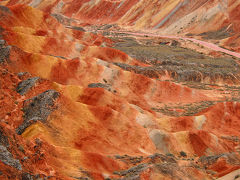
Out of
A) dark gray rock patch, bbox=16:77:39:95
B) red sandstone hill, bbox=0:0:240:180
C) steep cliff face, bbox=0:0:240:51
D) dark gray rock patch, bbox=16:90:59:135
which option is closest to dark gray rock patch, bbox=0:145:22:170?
red sandstone hill, bbox=0:0:240:180

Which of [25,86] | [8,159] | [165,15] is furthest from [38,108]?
[165,15]

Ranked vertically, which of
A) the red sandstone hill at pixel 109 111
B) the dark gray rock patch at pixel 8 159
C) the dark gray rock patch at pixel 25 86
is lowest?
the red sandstone hill at pixel 109 111

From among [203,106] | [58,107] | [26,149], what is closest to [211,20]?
[203,106]

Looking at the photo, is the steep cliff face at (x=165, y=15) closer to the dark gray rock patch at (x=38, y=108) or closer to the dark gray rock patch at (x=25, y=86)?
the dark gray rock patch at (x=25, y=86)

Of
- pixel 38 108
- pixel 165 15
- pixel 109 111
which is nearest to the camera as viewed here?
pixel 38 108

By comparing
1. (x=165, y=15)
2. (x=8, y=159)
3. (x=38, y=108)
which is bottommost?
(x=38, y=108)

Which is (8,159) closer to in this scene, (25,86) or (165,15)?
(25,86)

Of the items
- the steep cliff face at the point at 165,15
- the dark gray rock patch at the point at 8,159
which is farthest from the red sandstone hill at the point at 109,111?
the steep cliff face at the point at 165,15

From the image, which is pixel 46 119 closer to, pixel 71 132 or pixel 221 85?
pixel 71 132
